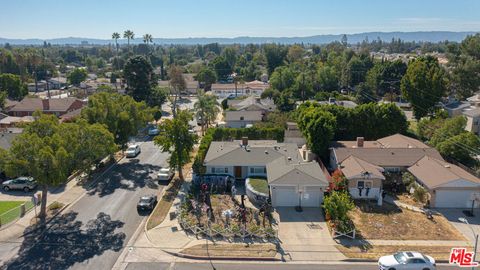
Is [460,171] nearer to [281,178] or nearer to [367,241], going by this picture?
[367,241]

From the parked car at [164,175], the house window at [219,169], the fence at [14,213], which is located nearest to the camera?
the fence at [14,213]

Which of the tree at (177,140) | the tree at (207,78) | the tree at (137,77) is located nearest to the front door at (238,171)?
the tree at (177,140)

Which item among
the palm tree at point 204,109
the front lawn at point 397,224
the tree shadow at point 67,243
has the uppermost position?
the palm tree at point 204,109

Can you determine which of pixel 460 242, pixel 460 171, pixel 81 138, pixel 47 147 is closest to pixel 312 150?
pixel 460 171

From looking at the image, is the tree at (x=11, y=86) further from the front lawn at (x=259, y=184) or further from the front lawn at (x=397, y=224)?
the front lawn at (x=397, y=224)

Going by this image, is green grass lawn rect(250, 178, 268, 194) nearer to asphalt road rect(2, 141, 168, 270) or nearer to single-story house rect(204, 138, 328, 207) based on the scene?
single-story house rect(204, 138, 328, 207)

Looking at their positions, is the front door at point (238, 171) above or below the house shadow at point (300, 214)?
above

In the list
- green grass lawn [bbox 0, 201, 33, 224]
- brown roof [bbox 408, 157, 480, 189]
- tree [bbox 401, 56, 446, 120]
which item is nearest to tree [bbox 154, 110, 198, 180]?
green grass lawn [bbox 0, 201, 33, 224]
